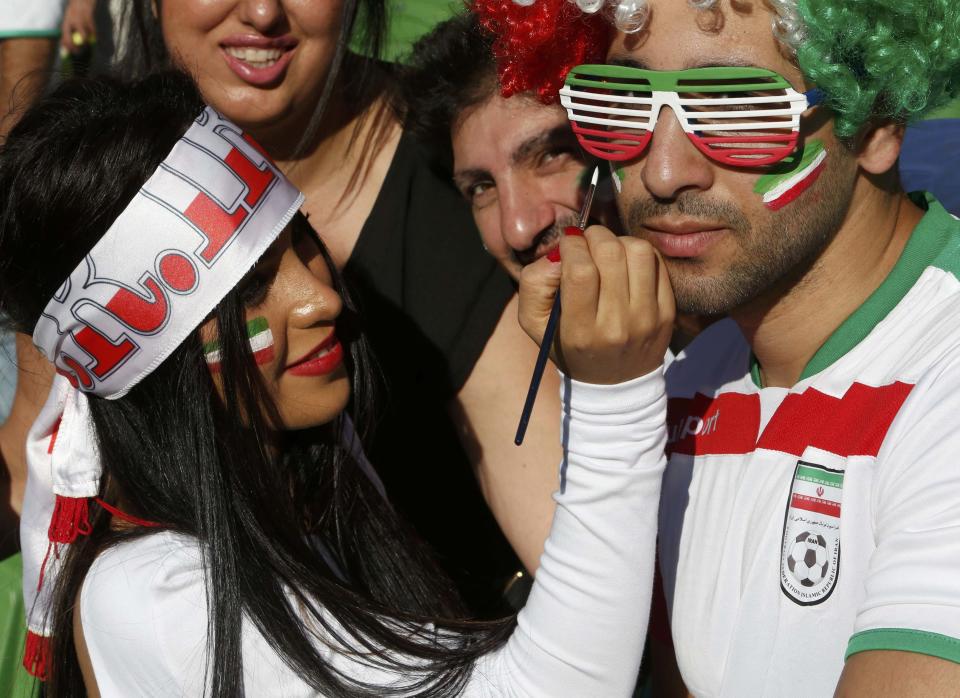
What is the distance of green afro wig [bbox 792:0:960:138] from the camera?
196cm

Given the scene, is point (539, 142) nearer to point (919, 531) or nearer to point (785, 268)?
point (785, 268)

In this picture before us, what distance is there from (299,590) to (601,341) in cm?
81

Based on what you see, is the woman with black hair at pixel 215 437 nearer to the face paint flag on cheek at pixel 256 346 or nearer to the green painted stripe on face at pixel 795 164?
the face paint flag on cheek at pixel 256 346

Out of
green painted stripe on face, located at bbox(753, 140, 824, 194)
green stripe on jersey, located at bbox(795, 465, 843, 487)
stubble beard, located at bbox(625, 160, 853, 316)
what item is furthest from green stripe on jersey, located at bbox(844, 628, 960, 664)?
green painted stripe on face, located at bbox(753, 140, 824, 194)

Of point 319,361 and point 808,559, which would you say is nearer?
point 808,559

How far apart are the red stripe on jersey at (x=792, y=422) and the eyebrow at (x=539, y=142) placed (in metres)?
0.80

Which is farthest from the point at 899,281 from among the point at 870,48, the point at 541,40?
the point at 541,40

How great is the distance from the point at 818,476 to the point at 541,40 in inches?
48.0

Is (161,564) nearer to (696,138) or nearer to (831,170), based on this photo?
(696,138)

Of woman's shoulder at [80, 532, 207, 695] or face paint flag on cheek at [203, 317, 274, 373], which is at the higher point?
face paint flag on cheek at [203, 317, 274, 373]

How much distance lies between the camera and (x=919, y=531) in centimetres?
157

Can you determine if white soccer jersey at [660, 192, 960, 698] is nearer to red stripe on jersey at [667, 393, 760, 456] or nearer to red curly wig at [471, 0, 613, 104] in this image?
red stripe on jersey at [667, 393, 760, 456]

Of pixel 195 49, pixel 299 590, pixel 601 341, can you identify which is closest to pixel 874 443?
pixel 601 341

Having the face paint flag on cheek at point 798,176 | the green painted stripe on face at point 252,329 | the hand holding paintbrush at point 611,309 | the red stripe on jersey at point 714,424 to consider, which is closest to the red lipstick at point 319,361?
the green painted stripe on face at point 252,329
